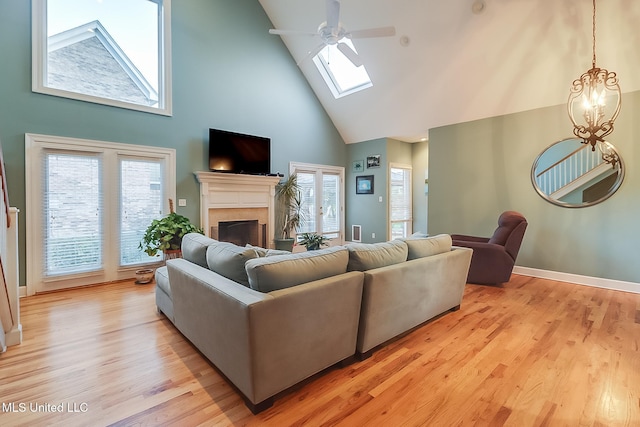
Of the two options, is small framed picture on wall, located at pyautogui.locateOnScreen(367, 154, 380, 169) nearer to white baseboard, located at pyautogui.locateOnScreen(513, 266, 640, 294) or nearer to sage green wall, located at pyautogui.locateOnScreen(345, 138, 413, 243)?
sage green wall, located at pyautogui.locateOnScreen(345, 138, 413, 243)

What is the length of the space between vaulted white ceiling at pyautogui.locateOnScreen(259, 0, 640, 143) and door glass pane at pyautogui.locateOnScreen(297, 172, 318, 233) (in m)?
1.94

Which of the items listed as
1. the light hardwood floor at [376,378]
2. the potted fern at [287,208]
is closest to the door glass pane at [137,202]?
the light hardwood floor at [376,378]

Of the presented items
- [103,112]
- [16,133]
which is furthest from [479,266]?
[16,133]

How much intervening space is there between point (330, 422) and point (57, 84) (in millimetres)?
5008

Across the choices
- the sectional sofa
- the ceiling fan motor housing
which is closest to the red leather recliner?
the sectional sofa

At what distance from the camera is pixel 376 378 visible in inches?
74.1

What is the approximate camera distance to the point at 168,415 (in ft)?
5.06

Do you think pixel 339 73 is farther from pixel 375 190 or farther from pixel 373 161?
pixel 375 190

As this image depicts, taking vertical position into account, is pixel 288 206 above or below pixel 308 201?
below

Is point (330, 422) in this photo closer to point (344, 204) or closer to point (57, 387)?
point (57, 387)

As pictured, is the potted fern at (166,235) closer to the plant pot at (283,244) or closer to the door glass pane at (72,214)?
the door glass pane at (72,214)

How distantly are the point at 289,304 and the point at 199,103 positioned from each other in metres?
4.47

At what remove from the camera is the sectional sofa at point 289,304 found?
5.05ft

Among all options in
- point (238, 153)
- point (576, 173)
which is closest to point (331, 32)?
point (238, 153)
